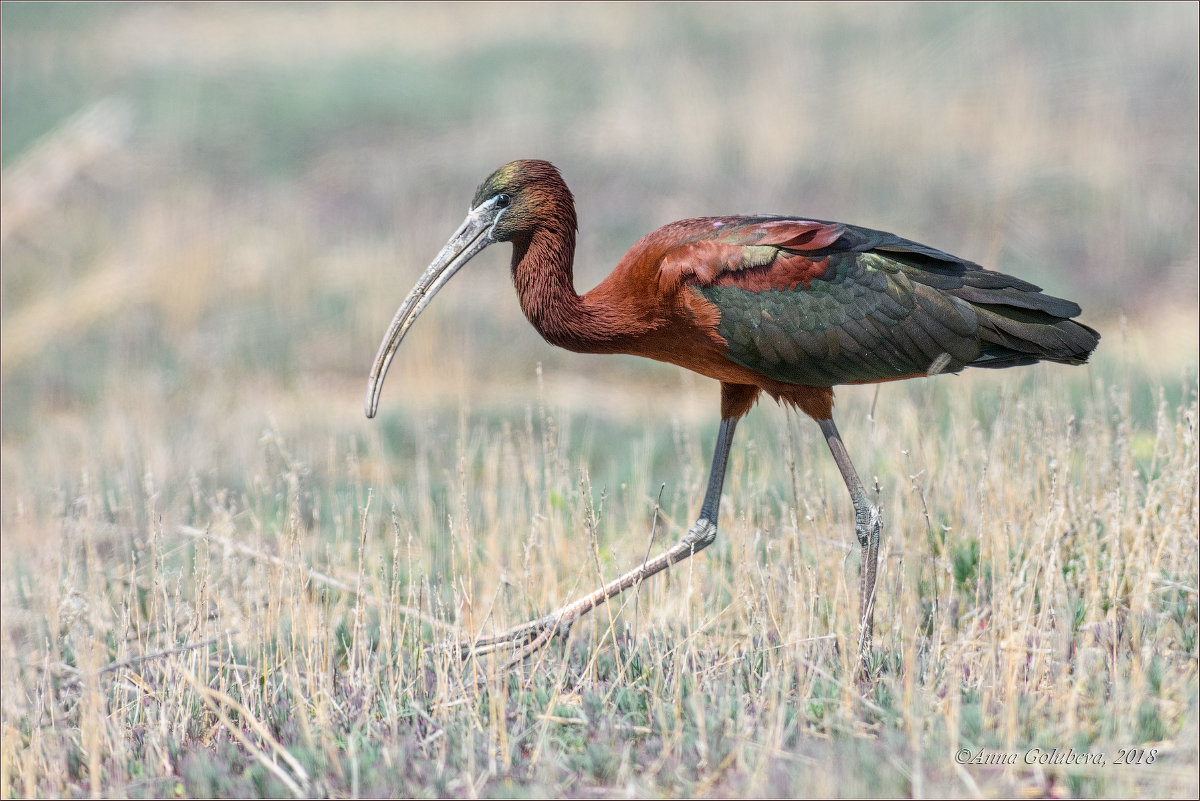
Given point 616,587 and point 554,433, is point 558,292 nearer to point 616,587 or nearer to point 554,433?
point 616,587

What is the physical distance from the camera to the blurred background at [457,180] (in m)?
12.1

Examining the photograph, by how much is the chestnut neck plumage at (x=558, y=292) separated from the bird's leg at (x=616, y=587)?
2.70 ft

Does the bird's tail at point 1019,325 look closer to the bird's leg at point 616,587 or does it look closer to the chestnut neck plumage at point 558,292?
the bird's leg at point 616,587

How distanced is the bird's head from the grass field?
92cm

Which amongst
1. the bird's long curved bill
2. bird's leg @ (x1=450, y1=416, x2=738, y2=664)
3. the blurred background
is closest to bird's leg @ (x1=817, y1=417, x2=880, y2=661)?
bird's leg @ (x1=450, y1=416, x2=738, y2=664)

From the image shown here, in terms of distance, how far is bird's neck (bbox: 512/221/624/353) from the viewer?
5.71 metres

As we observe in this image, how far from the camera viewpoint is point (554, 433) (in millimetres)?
8336

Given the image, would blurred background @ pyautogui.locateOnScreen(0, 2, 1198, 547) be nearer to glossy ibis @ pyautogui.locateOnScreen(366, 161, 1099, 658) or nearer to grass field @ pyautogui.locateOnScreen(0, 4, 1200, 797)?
grass field @ pyautogui.locateOnScreen(0, 4, 1200, 797)

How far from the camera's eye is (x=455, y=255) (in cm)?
596

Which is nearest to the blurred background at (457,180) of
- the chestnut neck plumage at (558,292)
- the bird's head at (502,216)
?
the bird's head at (502,216)

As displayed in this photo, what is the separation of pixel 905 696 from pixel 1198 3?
18.7 meters

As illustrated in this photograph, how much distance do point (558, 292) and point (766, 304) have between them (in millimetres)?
843

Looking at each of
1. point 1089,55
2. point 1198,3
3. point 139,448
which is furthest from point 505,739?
point 1198,3

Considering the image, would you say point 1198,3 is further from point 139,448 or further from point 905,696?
point 905,696
